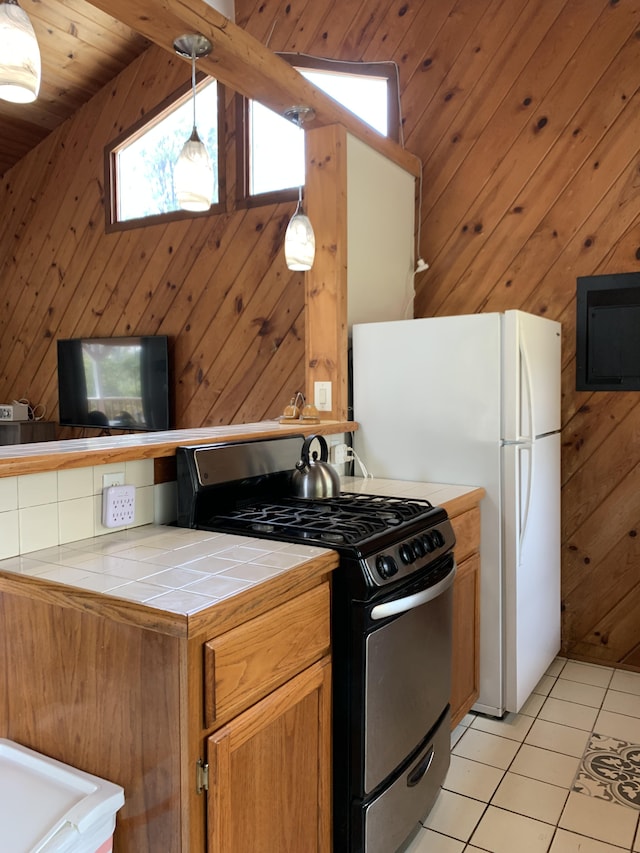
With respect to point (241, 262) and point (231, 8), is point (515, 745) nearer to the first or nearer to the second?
point (231, 8)

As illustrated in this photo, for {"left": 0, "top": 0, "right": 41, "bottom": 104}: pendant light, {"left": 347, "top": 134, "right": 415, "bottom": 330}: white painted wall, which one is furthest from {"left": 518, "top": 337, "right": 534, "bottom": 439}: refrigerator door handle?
{"left": 0, "top": 0, "right": 41, "bottom": 104}: pendant light

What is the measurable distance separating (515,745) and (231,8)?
2744 millimetres

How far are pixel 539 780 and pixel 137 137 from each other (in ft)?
15.0

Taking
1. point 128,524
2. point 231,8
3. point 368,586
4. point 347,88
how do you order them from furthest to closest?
point 347,88, point 231,8, point 128,524, point 368,586

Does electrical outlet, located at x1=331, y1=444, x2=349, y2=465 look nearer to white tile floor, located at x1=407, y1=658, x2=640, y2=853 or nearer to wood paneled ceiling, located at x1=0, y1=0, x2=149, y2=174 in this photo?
white tile floor, located at x1=407, y1=658, x2=640, y2=853

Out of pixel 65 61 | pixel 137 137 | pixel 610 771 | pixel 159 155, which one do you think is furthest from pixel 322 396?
pixel 65 61

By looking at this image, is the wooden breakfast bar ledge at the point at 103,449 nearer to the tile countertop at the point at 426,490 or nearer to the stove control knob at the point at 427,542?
the tile countertop at the point at 426,490

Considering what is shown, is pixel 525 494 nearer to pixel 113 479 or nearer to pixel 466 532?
pixel 466 532

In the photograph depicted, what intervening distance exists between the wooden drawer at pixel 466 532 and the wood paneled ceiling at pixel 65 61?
3.78 m

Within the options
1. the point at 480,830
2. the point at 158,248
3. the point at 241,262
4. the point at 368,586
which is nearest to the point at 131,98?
the point at 158,248

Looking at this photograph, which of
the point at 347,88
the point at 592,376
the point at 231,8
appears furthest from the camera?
the point at 347,88

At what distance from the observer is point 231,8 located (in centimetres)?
219

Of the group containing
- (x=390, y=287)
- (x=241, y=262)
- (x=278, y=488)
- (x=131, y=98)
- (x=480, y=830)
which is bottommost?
(x=480, y=830)

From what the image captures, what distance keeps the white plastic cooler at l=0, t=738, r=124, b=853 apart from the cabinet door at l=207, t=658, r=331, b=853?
0.19m
